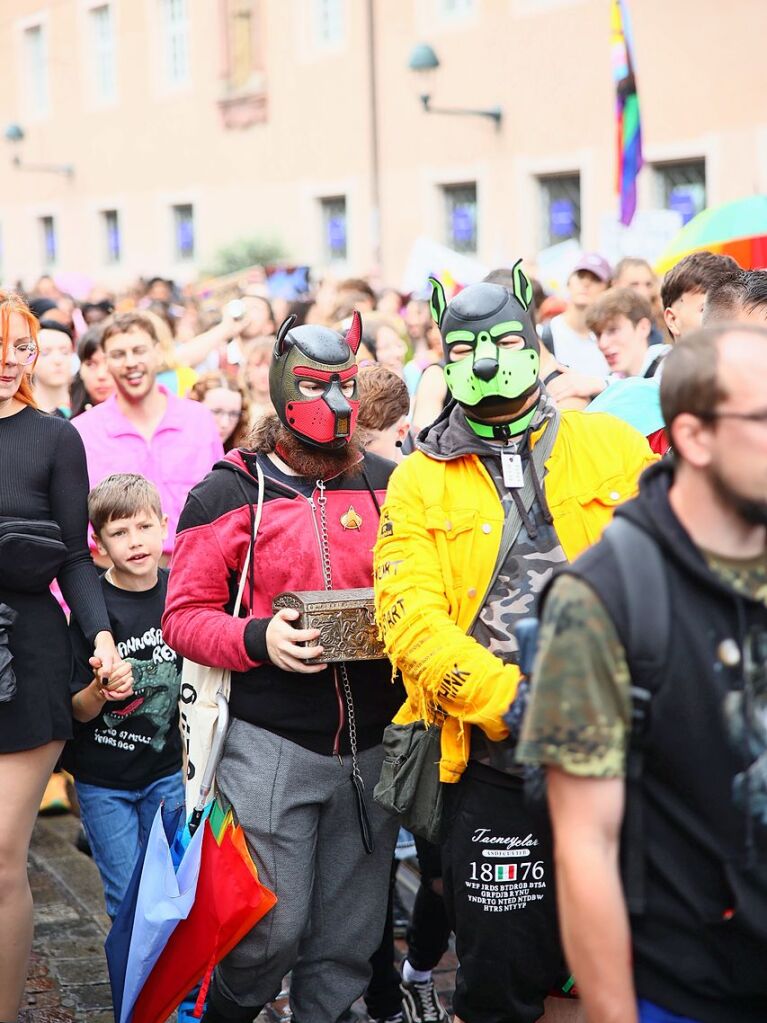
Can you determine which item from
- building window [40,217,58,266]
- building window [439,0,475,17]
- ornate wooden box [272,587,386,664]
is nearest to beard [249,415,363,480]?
ornate wooden box [272,587,386,664]

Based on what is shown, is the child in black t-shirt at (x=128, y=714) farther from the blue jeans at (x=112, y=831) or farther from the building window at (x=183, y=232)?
the building window at (x=183, y=232)

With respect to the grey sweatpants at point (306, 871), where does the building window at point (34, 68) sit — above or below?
above

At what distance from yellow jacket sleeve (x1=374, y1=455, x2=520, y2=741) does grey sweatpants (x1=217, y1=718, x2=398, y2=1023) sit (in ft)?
1.62

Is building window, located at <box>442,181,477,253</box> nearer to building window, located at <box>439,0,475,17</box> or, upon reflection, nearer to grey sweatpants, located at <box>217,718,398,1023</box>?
building window, located at <box>439,0,475,17</box>

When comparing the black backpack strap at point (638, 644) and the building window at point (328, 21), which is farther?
the building window at point (328, 21)

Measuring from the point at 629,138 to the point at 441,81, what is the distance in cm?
959

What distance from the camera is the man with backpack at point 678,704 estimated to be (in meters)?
2.29

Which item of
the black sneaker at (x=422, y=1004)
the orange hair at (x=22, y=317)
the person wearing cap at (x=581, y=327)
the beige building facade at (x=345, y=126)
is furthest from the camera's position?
the beige building facade at (x=345, y=126)

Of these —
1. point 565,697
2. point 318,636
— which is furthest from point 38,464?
point 565,697

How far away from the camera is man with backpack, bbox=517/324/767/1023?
7.52 ft

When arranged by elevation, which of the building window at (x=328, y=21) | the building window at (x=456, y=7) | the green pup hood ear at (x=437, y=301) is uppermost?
the building window at (x=328, y=21)

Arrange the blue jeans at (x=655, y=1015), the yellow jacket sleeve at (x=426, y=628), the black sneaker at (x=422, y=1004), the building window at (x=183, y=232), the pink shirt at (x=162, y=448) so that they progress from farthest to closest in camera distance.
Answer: the building window at (x=183, y=232), the pink shirt at (x=162, y=448), the black sneaker at (x=422, y=1004), the yellow jacket sleeve at (x=426, y=628), the blue jeans at (x=655, y=1015)

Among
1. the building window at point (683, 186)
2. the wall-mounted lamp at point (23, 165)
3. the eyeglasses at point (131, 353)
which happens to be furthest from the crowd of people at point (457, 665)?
the wall-mounted lamp at point (23, 165)

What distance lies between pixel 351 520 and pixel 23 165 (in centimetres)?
3010
